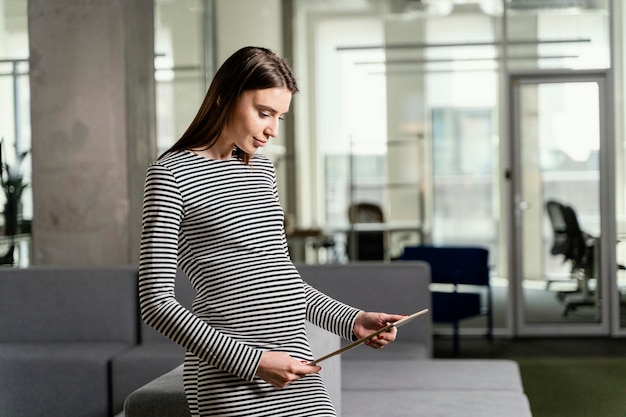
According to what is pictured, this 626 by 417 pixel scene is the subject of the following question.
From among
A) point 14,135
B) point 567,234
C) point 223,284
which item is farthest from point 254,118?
point 567,234

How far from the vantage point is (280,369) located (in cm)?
161

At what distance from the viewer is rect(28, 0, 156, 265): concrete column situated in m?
6.07

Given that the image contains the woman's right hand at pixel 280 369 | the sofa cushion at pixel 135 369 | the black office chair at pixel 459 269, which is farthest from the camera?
the black office chair at pixel 459 269

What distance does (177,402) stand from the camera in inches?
104

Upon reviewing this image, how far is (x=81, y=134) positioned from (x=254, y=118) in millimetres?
4504

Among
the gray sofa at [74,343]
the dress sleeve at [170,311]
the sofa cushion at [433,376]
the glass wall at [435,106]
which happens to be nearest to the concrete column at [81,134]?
the gray sofa at [74,343]

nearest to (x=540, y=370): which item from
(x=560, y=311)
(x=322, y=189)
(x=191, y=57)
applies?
(x=560, y=311)

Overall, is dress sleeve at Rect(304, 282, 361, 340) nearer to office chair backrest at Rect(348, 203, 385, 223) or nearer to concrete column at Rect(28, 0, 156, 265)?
concrete column at Rect(28, 0, 156, 265)

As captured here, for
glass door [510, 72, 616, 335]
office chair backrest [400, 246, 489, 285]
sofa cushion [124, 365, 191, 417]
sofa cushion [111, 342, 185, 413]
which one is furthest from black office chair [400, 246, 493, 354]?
sofa cushion [124, 365, 191, 417]

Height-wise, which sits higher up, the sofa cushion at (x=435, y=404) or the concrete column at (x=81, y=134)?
the concrete column at (x=81, y=134)

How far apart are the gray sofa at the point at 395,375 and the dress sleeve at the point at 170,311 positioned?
3.02 feet

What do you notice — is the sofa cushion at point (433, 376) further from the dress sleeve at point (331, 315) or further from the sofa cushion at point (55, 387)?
the dress sleeve at point (331, 315)

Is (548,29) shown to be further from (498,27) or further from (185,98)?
(185,98)

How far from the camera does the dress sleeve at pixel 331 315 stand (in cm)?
187
